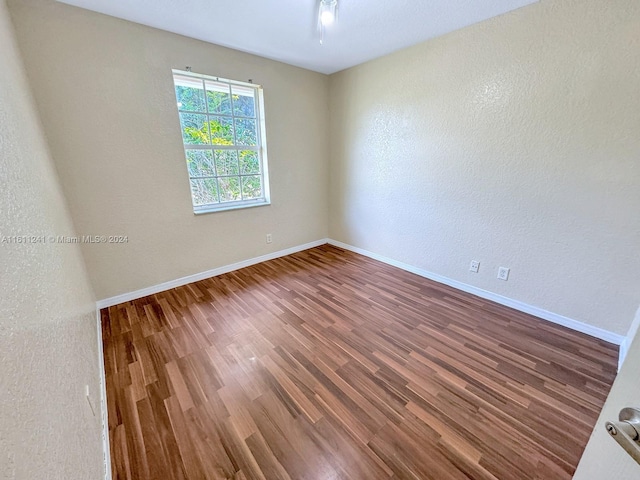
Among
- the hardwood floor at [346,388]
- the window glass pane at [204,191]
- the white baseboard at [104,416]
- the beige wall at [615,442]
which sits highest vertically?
the window glass pane at [204,191]

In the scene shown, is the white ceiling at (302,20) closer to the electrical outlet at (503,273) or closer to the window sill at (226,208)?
the window sill at (226,208)

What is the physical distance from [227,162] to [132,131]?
36.5 inches

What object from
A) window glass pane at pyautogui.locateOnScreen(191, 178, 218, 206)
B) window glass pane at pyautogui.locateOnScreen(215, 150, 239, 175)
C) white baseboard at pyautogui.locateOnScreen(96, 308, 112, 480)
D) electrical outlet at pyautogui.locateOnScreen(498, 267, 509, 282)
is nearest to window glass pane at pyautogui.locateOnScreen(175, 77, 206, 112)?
window glass pane at pyautogui.locateOnScreen(215, 150, 239, 175)

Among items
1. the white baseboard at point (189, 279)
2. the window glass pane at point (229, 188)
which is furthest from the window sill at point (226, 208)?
the white baseboard at point (189, 279)

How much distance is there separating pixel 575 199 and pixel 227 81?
3.36 meters

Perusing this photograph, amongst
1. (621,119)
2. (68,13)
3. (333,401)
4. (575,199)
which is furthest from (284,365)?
(68,13)

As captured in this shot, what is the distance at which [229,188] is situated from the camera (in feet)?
10.2

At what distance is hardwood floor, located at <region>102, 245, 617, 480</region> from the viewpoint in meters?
1.21

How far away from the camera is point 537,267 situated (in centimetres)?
222

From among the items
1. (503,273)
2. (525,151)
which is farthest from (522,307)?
(525,151)

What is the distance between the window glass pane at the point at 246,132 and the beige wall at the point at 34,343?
1.83m

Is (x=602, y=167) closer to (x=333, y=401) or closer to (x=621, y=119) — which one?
(x=621, y=119)

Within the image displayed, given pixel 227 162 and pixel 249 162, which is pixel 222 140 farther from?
pixel 249 162

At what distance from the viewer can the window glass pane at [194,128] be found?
104 inches
